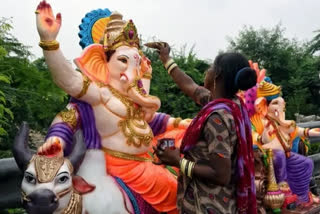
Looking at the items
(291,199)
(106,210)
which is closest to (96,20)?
(106,210)

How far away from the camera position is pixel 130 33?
2.64 m

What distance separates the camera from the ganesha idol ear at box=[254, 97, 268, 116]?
154 inches

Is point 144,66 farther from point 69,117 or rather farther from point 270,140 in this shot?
point 270,140

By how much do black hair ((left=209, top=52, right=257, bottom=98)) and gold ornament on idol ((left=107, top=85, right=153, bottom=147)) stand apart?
25.0 inches

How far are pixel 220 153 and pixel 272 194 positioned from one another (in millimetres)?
2010

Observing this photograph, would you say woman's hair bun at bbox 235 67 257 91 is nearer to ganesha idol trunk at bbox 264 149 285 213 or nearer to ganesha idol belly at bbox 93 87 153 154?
ganesha idol belly at bbox 93 87 153 154

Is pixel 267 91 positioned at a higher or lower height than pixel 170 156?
higher

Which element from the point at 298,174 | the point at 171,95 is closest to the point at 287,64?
the point at 171,95

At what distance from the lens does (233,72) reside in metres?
2.06

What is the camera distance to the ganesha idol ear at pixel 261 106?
3.92m

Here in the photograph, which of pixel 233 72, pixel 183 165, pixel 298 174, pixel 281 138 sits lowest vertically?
pixel 298 174

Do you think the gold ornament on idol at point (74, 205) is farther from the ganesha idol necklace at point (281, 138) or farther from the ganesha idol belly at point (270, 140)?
the ganesha idol necklace at point (281, 138)

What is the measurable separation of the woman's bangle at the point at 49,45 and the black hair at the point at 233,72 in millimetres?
813

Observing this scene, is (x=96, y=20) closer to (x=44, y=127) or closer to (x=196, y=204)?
(x=196, y=204)
